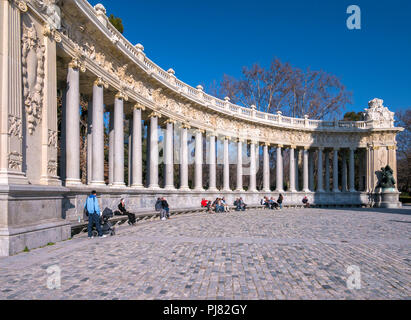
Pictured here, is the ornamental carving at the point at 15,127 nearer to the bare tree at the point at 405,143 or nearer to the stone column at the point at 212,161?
the stone column at the point at 212,161

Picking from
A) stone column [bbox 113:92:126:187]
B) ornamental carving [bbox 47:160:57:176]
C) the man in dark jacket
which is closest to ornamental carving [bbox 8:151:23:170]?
ornamental carving [bbox 47:160:57:176]

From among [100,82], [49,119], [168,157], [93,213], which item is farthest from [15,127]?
[168,157]

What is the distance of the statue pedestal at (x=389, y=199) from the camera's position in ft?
156

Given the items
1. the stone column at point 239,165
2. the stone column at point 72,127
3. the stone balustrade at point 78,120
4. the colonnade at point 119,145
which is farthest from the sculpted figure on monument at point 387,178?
the stone column at point 72,127

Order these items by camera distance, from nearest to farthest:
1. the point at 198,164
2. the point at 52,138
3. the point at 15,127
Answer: the point at 15,127
the point at 52,138
the point at 198,164

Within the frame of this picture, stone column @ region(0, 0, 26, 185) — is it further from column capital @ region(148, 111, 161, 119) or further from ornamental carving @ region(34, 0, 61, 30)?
column capital @ region(148, 111, 161, 119)

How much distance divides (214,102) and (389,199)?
2647 centimetres

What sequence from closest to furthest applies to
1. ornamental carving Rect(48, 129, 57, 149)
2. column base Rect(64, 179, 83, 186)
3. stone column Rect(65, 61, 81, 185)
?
ornamental carving Rect(48, 129, 57, 149), column base Rect(64, 179, 83, 186), stone column Rect(65, 61, 81, 185)

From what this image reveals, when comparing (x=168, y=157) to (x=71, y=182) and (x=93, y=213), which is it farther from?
(x=93, y=213)

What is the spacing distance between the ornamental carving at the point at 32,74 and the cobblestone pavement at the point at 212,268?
4.63 meters

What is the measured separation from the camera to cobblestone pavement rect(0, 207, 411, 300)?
23.0 ft

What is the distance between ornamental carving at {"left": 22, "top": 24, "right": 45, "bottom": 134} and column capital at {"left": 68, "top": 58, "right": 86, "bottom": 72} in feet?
12.8

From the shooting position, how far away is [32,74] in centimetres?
1315

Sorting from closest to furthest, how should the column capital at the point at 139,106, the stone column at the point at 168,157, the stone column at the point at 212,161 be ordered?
the column capital at the point at 139,106 < the stone column at the point at 168,157 < the stone column at the point at 212,161
